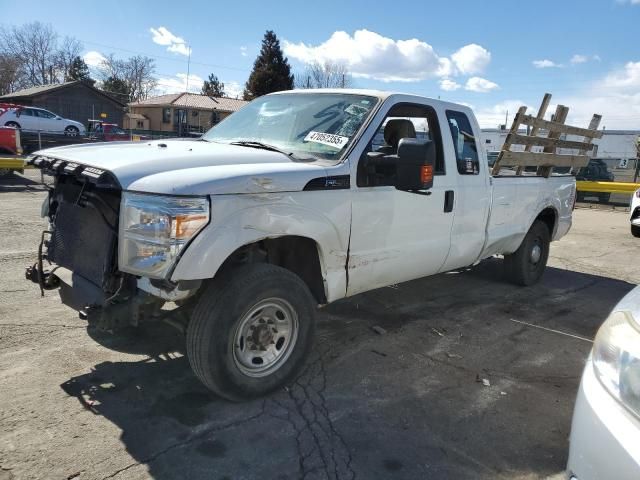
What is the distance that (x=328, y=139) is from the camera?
394cm

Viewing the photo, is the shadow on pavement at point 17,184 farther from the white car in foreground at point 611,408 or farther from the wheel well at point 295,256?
the white car in foreground at point 611,408

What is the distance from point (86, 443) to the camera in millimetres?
2902

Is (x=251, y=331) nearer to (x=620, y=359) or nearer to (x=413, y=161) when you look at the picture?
(x=413, y=161)

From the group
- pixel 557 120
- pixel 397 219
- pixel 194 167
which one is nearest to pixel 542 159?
pixel 557 120

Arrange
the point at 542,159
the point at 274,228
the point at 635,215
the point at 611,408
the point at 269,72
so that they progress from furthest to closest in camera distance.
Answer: the point at 269,72 → the point at 635,215 → the point at 542,159 → the point at 274,228 → the point at 611,408

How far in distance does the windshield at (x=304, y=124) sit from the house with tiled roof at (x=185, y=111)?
54.6m

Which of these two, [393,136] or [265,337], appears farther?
[393,136]

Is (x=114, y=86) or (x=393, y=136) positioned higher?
(x=114, y=86)

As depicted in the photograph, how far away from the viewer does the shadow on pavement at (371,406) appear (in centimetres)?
287

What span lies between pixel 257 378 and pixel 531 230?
14.8 ft

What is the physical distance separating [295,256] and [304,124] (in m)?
1.08

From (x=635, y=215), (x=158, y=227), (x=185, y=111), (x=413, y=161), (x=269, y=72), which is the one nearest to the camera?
(x=158, y=227)

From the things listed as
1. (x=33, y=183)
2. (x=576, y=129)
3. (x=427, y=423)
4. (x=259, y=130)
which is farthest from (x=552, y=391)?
(x=33, y=183)

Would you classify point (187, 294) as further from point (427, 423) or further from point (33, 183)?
point (33, 183)
